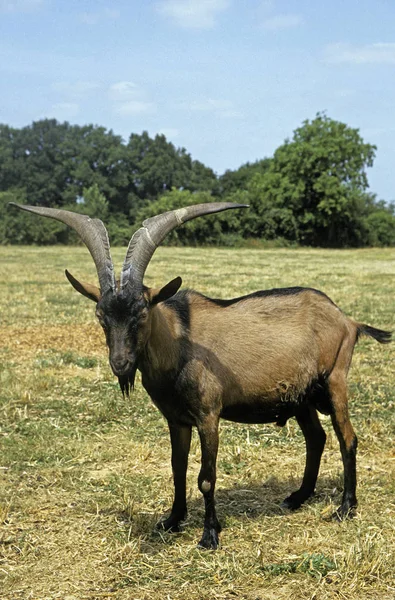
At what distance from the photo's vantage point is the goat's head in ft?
14.7

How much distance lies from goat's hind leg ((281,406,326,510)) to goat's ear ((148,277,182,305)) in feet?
6.46

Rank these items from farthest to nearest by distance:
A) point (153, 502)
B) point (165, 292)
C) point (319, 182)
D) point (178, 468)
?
1. point (319, 182)
2. point (153, 502)
3. point (178, 468)
4. point (165, 292)

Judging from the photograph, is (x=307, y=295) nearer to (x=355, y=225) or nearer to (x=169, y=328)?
(x=169, y=328)

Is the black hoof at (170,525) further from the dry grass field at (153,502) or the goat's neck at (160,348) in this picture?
the goat's neck at (160,348)

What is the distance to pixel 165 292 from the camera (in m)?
4.62

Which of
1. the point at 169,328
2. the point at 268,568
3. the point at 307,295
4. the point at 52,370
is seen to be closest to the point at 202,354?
the point at 169,328

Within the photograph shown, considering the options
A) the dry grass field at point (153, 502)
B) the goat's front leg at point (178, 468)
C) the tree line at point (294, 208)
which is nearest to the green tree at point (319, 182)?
the tree line at point (294, 208)

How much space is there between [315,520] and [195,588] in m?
1.46

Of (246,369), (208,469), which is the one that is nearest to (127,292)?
(246,369)

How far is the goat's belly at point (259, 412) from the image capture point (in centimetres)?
541

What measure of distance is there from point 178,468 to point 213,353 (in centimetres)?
96

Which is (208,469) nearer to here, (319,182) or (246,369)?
(246,369)

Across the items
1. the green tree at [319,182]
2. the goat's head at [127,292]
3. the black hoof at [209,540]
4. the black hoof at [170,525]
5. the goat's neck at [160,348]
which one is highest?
the green tree at [319,182]

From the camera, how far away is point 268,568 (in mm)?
4680
